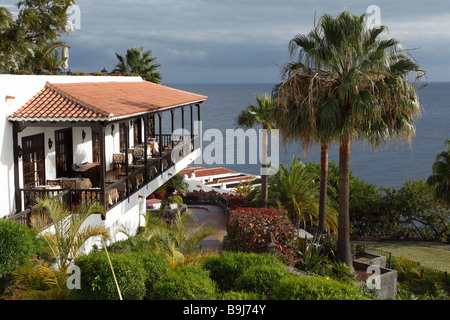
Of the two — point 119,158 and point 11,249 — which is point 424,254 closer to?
point 119,158

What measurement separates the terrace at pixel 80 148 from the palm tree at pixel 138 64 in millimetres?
16632

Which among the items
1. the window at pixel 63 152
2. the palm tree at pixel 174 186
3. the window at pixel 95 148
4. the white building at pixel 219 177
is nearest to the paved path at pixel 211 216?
the palm tree at pixel 174 186

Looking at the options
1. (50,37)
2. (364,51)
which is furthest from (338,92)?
(50,37)

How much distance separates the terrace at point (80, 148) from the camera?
506 inches

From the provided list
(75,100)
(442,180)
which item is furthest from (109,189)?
(442,180)

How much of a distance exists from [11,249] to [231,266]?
4140 mm

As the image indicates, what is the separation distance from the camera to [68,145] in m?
17.4

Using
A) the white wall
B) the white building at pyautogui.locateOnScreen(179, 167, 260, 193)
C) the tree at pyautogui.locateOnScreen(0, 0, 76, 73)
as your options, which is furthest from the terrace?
the white building at pyautogui.locateOnScreen(179, 167, 260, 193)

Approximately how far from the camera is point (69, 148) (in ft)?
57.2

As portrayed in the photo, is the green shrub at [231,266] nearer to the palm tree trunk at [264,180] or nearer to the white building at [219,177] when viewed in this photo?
the palm tree trunk at [264,180]

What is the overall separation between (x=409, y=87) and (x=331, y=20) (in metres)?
3.30

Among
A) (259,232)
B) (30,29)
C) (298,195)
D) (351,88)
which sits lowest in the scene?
(298,195)

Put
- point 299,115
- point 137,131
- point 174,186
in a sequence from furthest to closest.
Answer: point 174,186
point 137,131
point 299,115
